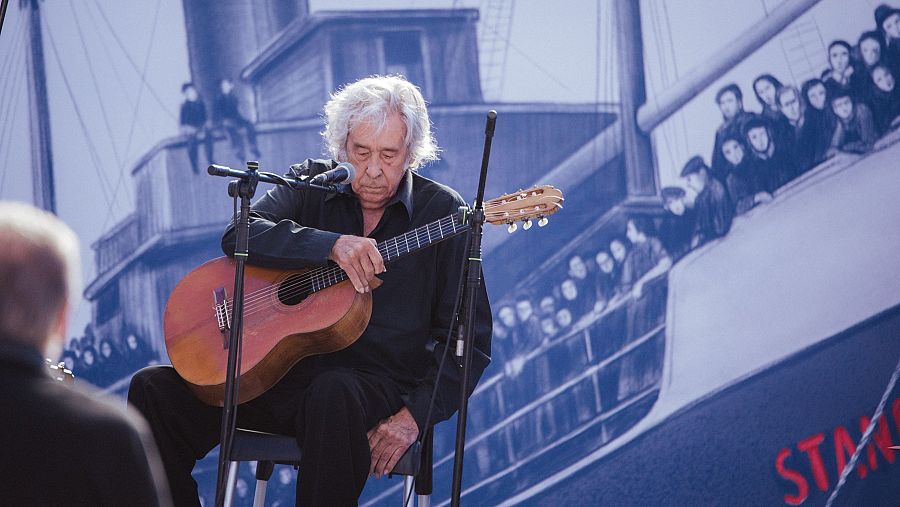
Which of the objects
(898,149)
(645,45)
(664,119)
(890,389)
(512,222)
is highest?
(645,45)

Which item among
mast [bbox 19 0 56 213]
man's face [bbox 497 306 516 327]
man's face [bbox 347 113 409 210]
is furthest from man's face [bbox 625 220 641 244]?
mast [bbox 19 0 56 213]

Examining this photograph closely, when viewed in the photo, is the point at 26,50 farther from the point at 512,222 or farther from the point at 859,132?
the point at 859,132

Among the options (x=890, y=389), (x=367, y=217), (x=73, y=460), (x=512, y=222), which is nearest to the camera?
(x=73, y=460)

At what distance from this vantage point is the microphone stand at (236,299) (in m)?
2.38

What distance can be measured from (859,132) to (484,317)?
6.28 feet

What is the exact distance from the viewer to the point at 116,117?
4414 millimetres

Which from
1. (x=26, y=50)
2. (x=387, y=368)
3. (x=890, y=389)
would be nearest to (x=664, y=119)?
(x=890, y=389)

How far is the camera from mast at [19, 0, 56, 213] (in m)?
4.43

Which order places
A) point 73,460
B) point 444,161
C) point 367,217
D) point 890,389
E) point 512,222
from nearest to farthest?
point 73,460 < point 512,222 < point 367,217 < point 890,389 < point 444,161

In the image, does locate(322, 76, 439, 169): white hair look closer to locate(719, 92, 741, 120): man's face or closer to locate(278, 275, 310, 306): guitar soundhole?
locate(278, 275, 310, 306): guitar soundhole

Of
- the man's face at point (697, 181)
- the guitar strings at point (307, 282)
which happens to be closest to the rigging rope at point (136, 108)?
the guitar strings at point (307, 282)

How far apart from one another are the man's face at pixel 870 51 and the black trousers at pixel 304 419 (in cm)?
239

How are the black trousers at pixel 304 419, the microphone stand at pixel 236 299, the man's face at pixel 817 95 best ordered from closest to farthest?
the microphone stand at pixel 236 299 → the black trousers at pixel 304 419 → the man's face at pixel 817 95

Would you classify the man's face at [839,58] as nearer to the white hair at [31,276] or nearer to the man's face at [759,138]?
the man's face at [759,138]
